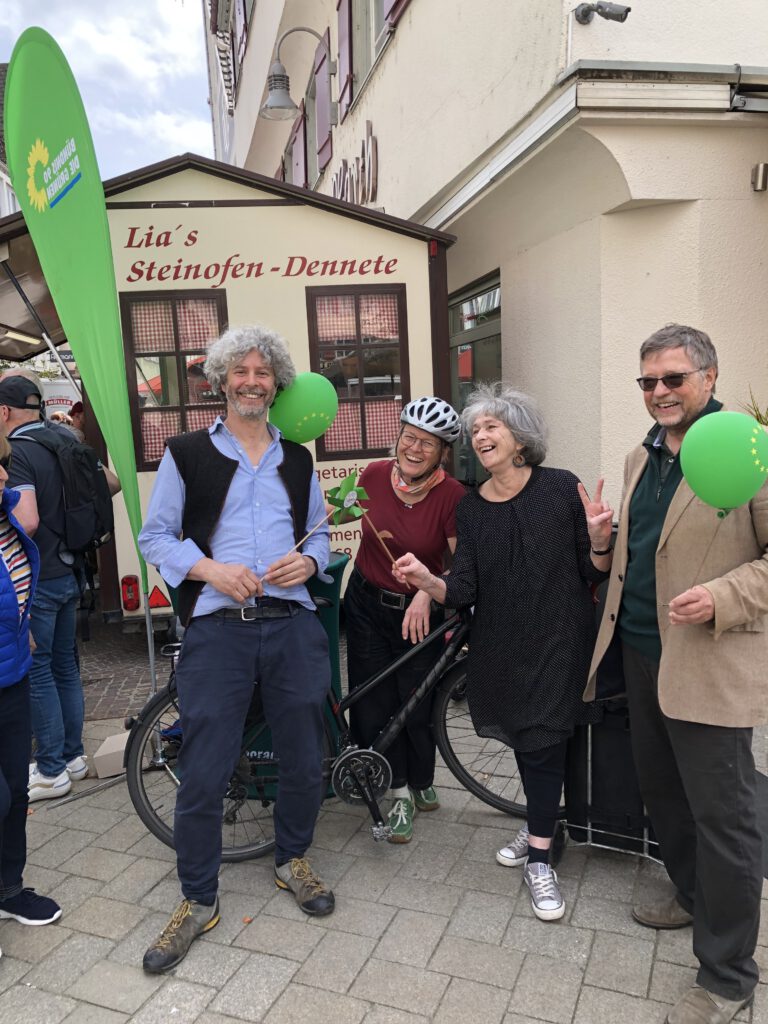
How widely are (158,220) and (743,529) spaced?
14.3 feet

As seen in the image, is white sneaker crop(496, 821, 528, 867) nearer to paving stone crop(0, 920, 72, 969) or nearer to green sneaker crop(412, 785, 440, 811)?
green sneaker crop(412, 785, 440, 811)

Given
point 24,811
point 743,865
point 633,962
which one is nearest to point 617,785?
point 633,962

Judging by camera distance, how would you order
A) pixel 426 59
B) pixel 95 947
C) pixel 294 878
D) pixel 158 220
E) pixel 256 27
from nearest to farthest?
pixel 95 947, pixel 294 878, pixel 158 220, pixel 426 59, pixel 256 27

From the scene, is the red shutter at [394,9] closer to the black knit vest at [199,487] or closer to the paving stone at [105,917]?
the black knit vest at [199,487]

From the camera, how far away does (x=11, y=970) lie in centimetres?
247

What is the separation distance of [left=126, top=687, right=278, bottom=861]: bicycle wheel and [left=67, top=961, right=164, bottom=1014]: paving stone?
55cm

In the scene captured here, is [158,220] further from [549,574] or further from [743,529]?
[743,529]

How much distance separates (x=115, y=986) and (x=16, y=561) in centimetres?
135

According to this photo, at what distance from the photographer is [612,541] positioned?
270 cm

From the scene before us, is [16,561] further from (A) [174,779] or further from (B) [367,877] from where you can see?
(B) [367,877]

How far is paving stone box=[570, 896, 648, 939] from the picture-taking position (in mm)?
2566

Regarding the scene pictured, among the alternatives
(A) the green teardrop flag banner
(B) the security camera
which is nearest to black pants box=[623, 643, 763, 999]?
(A) the green teardrop flag banner

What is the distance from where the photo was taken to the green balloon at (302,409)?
3.00 m

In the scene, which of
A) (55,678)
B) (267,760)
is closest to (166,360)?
(55,678)
